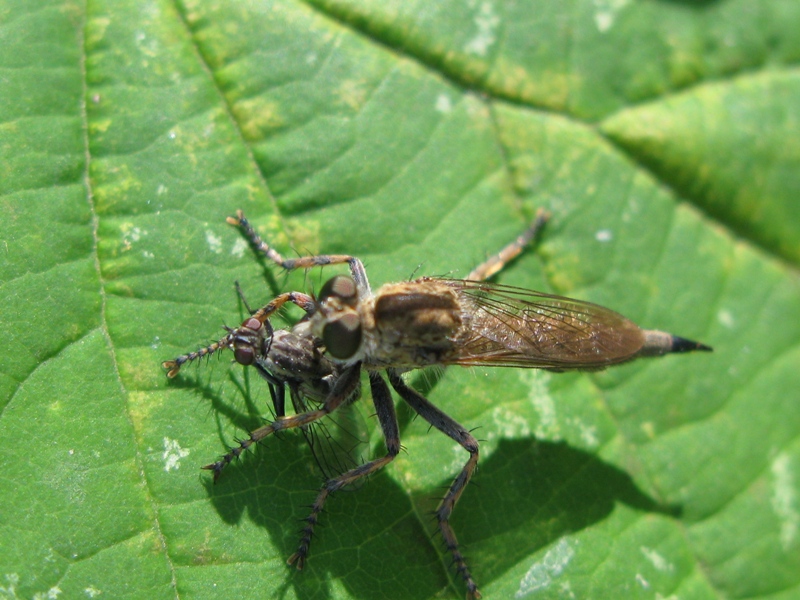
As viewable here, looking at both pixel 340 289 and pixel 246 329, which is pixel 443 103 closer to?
pixel 340 289

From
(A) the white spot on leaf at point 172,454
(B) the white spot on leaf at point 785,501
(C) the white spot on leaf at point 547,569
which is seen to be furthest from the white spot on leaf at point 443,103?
(B) the white spot on leaf at point 785,501

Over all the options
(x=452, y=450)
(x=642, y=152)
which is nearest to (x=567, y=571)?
(x=452, y=450)

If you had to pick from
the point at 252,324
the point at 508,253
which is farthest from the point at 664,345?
the point at 252,324

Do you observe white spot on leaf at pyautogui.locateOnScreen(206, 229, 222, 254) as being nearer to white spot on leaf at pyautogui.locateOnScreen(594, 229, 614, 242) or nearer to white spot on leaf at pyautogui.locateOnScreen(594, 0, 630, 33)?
white spot on leaf at pyautogui.locateOnScreen(594, 229, 614, 242)

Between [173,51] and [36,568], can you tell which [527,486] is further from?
[173,51]

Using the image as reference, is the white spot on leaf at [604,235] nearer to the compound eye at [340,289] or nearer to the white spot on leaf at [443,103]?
the white spot on leaf at [443,103]

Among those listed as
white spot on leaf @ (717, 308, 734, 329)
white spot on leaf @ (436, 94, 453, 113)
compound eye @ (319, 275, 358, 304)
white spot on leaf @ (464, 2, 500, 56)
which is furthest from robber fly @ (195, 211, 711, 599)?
white spot on leaf @ (464, 2, 500, 56)
